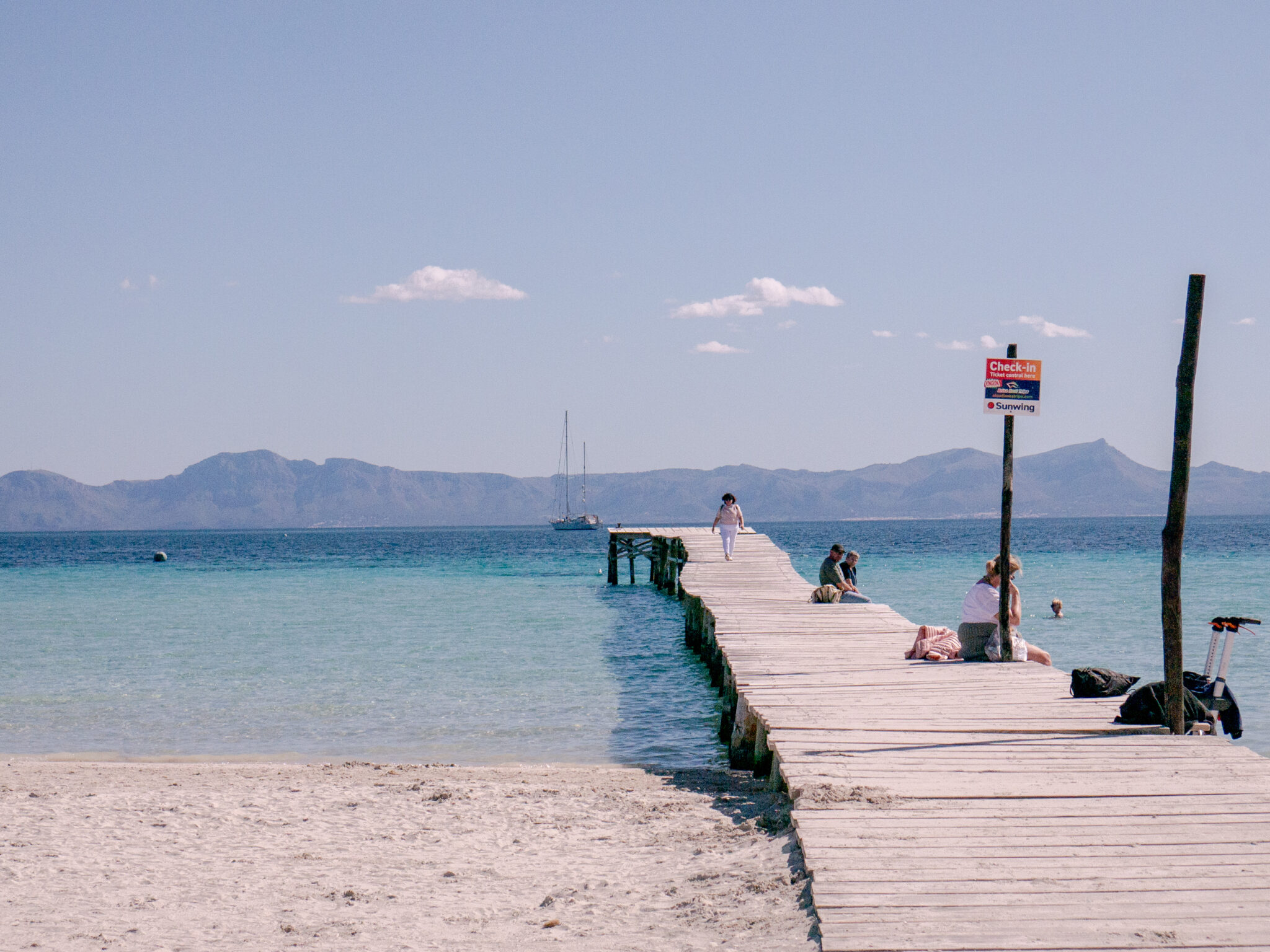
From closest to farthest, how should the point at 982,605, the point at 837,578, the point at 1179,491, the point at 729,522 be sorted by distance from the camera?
the point at 1179,491 < the point at 982,605 < the point at 837,578 < the point at 729,522

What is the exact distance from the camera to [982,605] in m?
10.2

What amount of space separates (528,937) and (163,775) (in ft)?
19.1

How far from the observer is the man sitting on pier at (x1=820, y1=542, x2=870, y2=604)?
53.8 feet

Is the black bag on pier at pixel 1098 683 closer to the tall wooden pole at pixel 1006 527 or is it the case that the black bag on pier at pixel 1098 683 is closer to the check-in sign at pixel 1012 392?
the tall wooden pole at pixel 1006 527

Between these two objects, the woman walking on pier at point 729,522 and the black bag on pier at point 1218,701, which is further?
the woman walking on pier at point 729,522

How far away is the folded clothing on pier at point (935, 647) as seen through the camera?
33.9 feet

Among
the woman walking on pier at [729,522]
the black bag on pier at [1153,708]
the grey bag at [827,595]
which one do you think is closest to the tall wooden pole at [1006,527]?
the black bag on pier at [1153,708]

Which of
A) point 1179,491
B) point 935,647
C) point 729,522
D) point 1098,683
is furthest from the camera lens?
point 729,522

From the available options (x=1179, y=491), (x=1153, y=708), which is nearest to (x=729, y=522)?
Result: (x=1153, y=708)

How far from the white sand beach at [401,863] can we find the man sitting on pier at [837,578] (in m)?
7.44

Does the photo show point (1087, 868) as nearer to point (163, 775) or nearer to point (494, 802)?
point (494, 802)

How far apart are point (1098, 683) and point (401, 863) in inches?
191

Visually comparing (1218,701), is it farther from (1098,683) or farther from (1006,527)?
(1006,527)

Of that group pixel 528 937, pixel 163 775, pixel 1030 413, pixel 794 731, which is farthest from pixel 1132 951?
pixel 163 775
